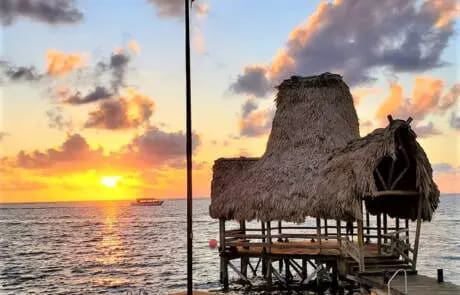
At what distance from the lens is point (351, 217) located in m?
21.8

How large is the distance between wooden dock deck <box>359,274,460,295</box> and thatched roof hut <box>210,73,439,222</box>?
7.79 feet

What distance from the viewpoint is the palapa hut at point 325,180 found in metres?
20.9

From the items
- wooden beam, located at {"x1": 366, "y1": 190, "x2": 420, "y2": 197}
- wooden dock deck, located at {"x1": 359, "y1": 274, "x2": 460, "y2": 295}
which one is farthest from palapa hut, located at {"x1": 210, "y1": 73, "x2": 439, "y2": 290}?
wooden dock deck, located at {"x1": 359, "y1": 274, "x2": 460, "y2": 295}

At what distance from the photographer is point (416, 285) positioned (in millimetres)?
18094

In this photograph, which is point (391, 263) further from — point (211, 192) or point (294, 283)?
point (211, 192)

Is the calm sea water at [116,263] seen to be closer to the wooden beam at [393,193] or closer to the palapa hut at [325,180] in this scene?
the palapa hut at [325,180]

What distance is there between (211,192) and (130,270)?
17973 mm

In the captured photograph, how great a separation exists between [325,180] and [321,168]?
81.0 inches

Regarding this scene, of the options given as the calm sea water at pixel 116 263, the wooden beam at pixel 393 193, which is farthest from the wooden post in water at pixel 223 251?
the wooden beam at pixel 393 193

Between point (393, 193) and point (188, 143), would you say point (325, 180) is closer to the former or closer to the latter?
point (393, 193)

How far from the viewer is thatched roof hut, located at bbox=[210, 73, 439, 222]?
68.3 ft

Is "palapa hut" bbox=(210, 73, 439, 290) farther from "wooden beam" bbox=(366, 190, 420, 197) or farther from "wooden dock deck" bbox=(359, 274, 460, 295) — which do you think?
"wooden dock deck" bbox=(359, 274, 460, 295)

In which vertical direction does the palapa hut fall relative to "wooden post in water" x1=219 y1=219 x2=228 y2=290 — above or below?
above

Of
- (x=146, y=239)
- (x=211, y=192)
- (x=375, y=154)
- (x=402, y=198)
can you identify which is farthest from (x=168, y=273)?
(x=146, y=239)
